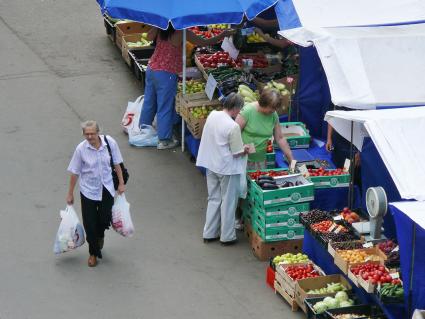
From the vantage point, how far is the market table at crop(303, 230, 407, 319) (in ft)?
27.7

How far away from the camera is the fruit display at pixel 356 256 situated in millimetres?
8945

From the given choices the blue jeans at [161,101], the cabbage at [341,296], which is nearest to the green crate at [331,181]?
the cabbage at [341,296]

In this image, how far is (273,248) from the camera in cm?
1036

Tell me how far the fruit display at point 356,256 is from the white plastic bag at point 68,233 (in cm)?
292

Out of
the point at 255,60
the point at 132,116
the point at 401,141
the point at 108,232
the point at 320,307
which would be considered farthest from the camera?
the point at 255,60

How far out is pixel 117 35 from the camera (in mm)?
16562

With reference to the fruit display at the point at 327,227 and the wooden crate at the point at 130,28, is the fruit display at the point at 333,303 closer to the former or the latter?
the fruit display at the point at 327,227

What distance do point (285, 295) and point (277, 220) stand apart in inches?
41.9

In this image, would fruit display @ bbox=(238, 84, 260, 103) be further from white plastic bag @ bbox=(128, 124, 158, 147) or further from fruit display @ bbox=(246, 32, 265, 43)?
fruit display @ bbox=(246, 32, 265, 43)

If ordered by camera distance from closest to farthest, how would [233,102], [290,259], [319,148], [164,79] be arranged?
[290,259] → [233,102] → [319,148] → [164,79]

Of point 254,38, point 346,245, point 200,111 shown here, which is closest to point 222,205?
point 346,245

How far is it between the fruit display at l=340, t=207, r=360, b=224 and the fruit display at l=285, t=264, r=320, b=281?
676 millimetres

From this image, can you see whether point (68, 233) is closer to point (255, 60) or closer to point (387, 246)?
point (387, 246)

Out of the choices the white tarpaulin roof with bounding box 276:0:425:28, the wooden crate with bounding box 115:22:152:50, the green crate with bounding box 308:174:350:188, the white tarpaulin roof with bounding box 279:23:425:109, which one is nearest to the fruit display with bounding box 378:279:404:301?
the green crate with bounding box 308:174:350:188
